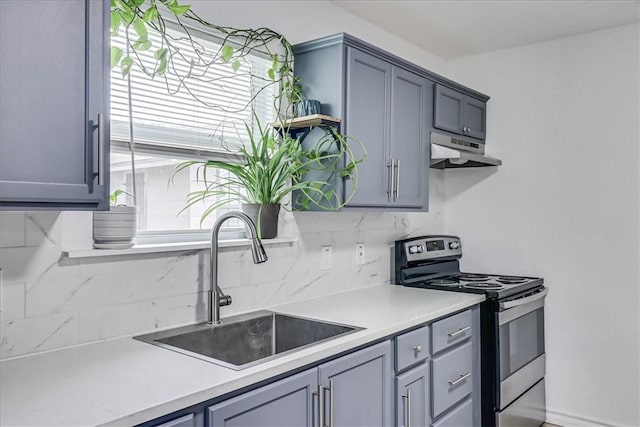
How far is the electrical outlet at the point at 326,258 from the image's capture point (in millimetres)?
2777

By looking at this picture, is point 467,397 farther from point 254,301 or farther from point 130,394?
point 130,394

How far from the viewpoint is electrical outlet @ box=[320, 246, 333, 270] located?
2777mm

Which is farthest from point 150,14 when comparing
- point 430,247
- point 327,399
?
point 430,247

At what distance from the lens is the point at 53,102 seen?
133 centimetres

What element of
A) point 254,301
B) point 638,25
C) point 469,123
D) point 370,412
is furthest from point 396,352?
point 638,25

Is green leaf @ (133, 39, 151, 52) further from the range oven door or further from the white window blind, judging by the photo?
the range oven door

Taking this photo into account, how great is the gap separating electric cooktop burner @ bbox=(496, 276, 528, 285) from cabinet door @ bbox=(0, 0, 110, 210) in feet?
8.13

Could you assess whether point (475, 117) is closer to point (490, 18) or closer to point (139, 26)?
point (490, 18)

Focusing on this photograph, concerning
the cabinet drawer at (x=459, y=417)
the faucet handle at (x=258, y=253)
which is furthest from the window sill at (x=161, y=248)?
the cabinet drawer at (x=459, y=417)

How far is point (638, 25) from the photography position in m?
3.04

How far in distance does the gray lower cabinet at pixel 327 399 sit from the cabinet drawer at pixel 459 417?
A: 0.49 meters

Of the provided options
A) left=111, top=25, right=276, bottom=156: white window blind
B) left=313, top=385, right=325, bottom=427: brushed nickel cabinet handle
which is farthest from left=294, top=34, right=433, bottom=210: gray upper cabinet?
left=313, top=385, right=325, bottom=427: brushed nickel cabinet handle

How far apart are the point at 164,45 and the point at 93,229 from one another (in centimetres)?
79

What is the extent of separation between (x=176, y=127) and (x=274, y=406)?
1.19 meters
